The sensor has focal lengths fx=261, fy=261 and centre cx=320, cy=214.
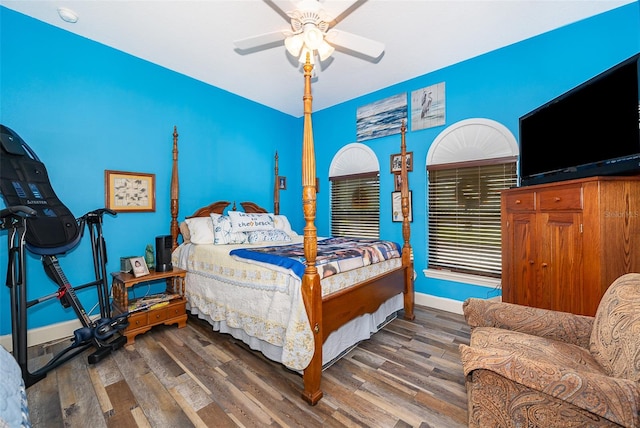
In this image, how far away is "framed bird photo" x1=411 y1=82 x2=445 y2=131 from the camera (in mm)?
3256

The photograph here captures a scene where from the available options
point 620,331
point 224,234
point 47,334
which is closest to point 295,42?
point 224,234

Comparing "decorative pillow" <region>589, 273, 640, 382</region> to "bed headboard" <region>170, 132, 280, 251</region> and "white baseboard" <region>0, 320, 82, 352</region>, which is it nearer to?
"bed headboard" <region>170, 132, 280, 251</region>

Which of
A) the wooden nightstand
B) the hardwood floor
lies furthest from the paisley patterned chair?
the wooden nightstand

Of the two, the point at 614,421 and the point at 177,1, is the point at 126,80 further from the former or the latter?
the point at 614,421

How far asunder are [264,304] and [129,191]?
2.18 meters

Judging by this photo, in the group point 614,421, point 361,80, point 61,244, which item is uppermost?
point 361,80

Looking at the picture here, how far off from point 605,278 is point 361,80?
3179 millimetres

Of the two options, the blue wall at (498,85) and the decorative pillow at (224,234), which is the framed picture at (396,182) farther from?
the decorative pillow at (224,234)

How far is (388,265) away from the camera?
8.96 feet

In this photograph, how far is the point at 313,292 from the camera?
5.64 ft

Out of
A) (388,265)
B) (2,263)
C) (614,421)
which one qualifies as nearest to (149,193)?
(2,263)

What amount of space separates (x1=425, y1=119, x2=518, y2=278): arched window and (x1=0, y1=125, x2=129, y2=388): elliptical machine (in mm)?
3517

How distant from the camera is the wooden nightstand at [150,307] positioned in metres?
2.43

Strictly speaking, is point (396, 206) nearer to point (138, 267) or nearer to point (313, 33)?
point (313, 33)
